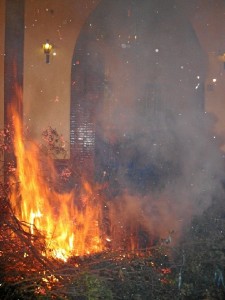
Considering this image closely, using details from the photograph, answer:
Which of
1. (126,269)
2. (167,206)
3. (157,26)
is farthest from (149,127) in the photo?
(126,269)

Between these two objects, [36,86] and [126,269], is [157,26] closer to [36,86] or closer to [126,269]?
[36,86]

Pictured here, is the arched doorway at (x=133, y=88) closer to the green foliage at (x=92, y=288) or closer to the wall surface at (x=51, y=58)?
the wall surface at (x=51, y=58)

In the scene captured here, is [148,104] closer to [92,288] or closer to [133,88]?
[133,88]

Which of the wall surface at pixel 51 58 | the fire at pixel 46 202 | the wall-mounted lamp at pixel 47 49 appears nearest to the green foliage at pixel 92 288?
the fire at pixel 46 202

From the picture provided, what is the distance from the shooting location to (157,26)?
28.6 feet

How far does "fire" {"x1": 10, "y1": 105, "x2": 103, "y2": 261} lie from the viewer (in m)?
7.86

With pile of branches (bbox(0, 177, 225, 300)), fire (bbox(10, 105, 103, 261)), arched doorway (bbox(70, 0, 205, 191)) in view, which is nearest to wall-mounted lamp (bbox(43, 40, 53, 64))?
arched doorway (bbox(70, 0, 205, 191))

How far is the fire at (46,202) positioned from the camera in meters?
7.86

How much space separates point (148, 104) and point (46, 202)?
409 centimetres

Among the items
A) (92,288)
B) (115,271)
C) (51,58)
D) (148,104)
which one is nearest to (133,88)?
(148,104)

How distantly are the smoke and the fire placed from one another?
2.47 ft

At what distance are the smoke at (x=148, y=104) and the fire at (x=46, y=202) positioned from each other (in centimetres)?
75

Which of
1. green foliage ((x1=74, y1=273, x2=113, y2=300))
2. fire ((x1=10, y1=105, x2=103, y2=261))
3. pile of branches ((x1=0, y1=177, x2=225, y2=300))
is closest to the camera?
green foliage ((x1=74, y1=273, x2=113, y2=300))

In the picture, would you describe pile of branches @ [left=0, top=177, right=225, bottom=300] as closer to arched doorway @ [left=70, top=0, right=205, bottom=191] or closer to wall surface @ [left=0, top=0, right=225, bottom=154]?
arched doorway @ [left=70, top=0, right=205, bottom=191]
